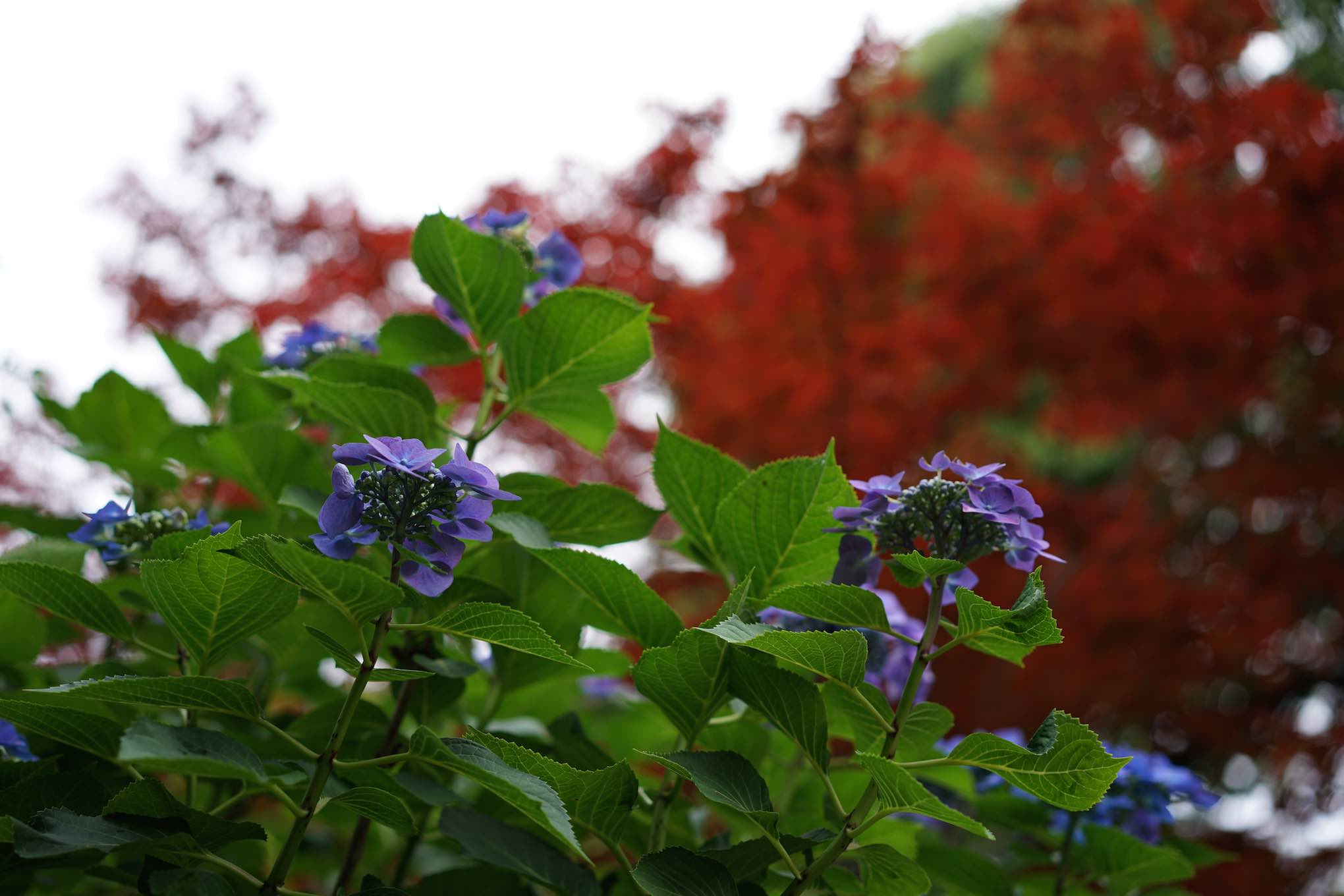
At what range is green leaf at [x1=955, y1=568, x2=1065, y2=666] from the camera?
2.84ft

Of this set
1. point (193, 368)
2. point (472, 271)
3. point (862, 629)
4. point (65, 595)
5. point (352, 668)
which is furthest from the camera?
point (193, 368)

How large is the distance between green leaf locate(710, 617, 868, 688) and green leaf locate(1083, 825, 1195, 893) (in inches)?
20.5

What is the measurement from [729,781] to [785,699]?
0.09m

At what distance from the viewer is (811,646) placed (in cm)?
86

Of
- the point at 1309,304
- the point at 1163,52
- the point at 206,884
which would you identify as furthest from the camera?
the point at 1163,52

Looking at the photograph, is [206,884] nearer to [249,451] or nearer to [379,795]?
[379,795]

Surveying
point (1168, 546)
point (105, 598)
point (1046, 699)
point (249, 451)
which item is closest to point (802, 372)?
point (1046, 699)

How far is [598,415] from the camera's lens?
1309 mm

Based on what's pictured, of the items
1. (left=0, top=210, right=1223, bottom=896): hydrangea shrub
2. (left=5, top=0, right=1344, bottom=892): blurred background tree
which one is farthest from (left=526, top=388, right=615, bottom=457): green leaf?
(left=5, top=0, right=1344, bottom=892): blurred background tree

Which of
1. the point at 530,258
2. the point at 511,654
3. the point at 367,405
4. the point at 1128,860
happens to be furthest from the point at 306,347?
the point at 1128,860

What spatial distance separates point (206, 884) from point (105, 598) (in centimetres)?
33

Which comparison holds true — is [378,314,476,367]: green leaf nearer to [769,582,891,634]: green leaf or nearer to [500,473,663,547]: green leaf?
[500,473,663,547]: green leaf

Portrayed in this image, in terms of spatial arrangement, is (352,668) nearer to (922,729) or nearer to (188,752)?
(188,752)

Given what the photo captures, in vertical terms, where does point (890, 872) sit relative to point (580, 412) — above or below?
below
